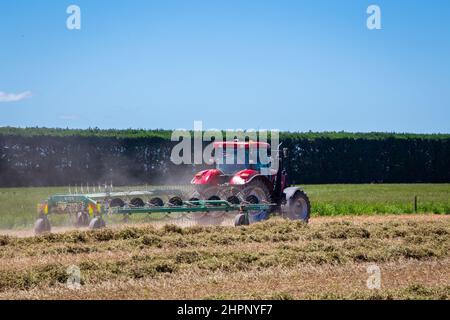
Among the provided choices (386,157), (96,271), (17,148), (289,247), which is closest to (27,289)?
(96,271)

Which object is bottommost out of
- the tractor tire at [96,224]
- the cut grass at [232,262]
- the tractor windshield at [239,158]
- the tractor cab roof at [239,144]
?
the cut grass at [232,262]

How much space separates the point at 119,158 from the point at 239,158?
22.6 m

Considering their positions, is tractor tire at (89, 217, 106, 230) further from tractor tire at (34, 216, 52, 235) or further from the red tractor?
the red tractor

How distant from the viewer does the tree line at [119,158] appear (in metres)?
40.6

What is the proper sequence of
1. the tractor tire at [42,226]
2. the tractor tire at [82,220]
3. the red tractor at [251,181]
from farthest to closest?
the red tractor at [251,181] → the tractor tire at [82,220] → the tractor tire at [42,226]

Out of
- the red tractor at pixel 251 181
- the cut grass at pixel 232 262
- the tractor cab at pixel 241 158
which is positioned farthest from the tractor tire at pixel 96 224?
the tractor cab at pixel 241 158

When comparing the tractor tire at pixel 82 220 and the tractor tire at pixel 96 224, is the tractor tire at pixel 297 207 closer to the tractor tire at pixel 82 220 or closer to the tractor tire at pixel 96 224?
the tractor tire at pixel 82 220

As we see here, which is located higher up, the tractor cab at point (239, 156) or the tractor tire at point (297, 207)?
the tractor cab at point (239, 156)

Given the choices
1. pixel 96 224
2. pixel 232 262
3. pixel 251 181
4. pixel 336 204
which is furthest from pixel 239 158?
pixel 336 204

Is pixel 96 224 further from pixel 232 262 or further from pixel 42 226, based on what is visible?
pixel 232 262

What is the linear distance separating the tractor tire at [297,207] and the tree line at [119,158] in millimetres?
17433

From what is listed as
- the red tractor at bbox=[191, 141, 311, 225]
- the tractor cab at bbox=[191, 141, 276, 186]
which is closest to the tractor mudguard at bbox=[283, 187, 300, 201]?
the red tractor at bbox=[191, 141, 311, 225]

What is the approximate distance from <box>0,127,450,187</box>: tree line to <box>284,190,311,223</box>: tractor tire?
686 inches

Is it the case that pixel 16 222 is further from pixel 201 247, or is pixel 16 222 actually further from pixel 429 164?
pixel 429 164
